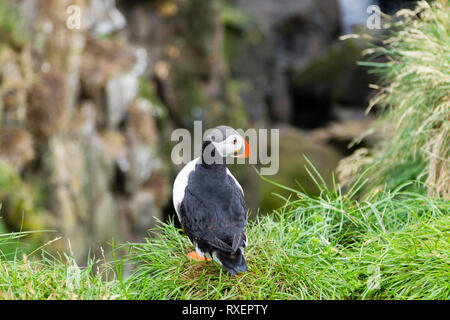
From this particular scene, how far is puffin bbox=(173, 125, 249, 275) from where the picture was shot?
2.19m

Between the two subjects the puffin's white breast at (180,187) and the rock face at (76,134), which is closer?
the puffin's white breast at (180,187)

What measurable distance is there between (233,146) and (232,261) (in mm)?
617

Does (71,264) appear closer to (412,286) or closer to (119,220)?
(412,286)

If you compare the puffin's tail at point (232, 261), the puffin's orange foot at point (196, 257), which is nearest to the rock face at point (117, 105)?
the puffin's orange foot at point (196, 257)

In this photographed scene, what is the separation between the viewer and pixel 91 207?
6867 millimetres

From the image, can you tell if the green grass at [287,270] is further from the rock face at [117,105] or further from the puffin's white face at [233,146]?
the rock face at [117,105]

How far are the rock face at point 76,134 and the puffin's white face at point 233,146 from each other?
3490 millimetres

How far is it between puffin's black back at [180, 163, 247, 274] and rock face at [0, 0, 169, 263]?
11.1 ft

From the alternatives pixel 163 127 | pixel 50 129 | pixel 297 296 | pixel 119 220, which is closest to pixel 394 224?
pixel 297 296

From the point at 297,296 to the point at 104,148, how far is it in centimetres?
561

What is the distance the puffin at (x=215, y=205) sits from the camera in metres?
2.19

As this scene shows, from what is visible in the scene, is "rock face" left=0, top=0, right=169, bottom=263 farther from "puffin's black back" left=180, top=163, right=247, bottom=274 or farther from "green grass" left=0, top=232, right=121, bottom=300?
"puffin's black back" left=180, top=163, right=247, bottom=274

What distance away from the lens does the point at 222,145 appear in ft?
8.06

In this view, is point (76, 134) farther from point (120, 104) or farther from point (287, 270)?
point (287, 270)
